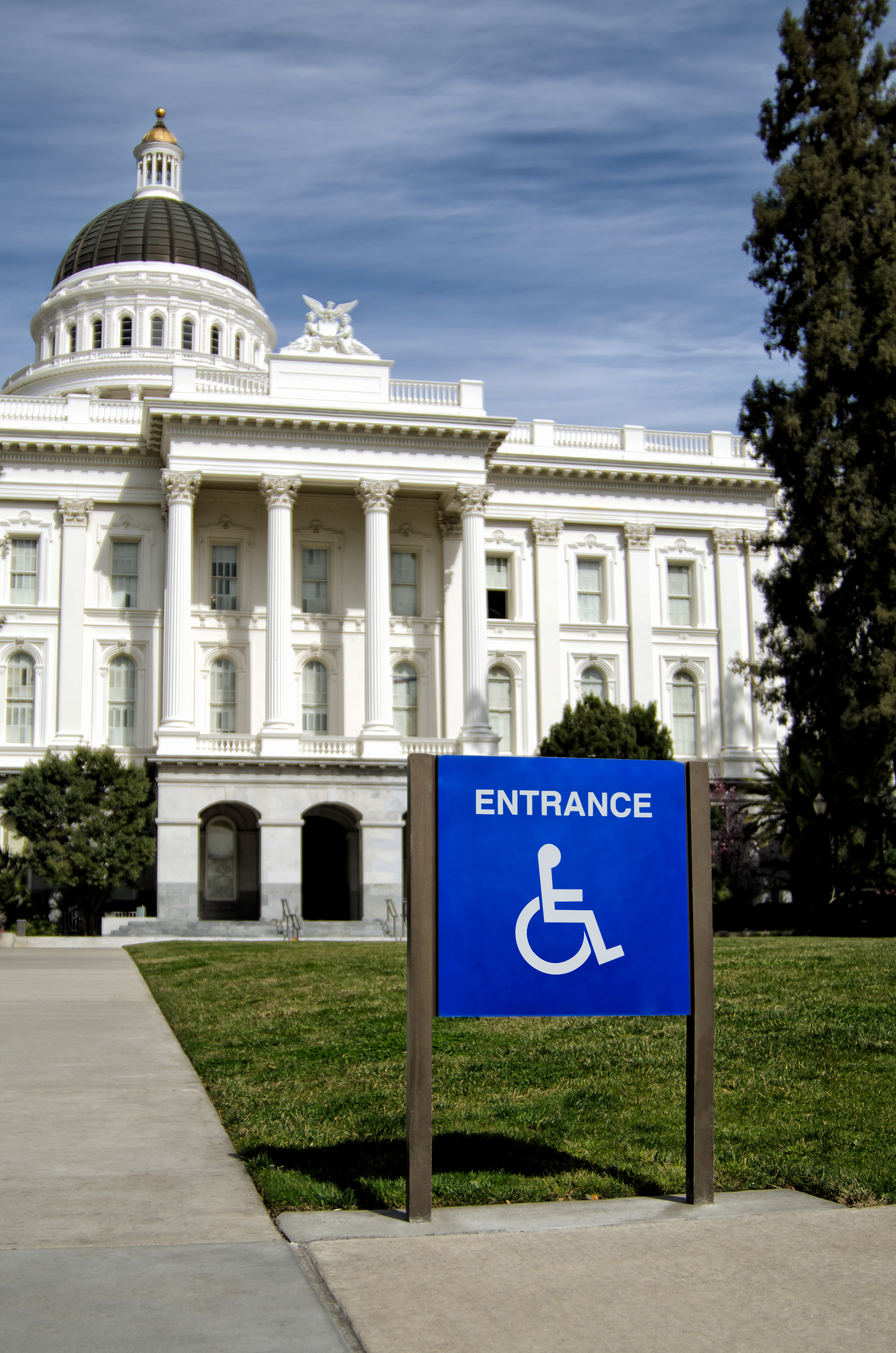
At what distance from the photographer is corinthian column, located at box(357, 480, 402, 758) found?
45.4m

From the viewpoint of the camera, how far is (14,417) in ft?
164

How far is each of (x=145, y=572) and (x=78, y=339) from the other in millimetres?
25423

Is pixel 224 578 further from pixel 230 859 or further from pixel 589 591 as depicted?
pixel 589 591

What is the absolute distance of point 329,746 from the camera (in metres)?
45.7

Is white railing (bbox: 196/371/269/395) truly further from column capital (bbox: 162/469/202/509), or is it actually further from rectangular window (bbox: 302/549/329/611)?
Answer: rectangular window (bbox: 302/549/329/611)

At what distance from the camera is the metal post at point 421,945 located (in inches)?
239

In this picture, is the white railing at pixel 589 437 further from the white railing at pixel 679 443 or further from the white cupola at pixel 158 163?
the white cupola at pixel 158 163

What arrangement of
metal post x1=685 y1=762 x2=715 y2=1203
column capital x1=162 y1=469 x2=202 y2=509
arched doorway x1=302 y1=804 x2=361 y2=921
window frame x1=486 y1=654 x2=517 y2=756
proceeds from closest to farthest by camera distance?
metal post x1=685 y1=762 x2=715 y2=1203 → column capital x1=162 y1=469 x2=202 y2=509 → arched doorway x1=302 y1=804 x2=361 y2=921 → window frame x1=486 y1=654 x2=517 y2=756

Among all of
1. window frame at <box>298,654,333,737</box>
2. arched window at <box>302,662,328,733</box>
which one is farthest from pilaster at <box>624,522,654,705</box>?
arched window at <box>302,662,328,733</box>

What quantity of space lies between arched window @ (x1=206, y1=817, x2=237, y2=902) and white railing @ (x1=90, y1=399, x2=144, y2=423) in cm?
1530

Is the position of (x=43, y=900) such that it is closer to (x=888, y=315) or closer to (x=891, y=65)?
(x=888, y=315)

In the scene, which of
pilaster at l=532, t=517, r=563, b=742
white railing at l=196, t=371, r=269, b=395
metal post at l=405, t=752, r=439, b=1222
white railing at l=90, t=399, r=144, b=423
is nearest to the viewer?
metal post at l=405, t=752, r=439, b=1222

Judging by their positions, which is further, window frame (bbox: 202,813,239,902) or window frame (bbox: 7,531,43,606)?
window frame (bbox: 7,531,43,606)

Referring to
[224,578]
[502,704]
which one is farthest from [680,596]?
[224,578]
